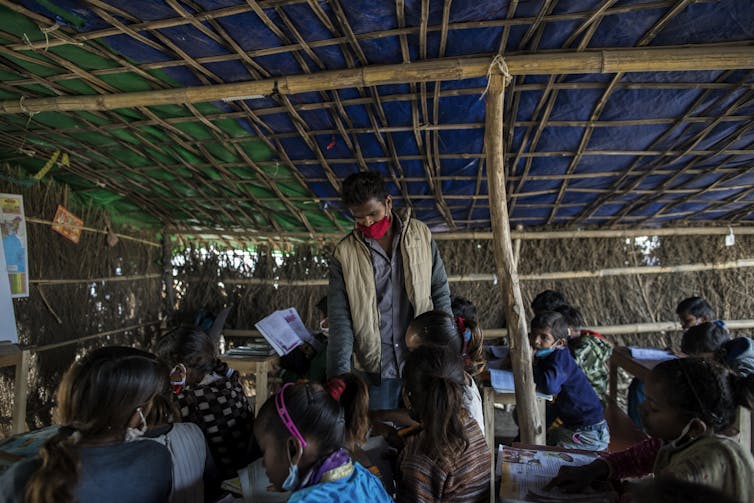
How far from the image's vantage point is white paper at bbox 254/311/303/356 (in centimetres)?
322

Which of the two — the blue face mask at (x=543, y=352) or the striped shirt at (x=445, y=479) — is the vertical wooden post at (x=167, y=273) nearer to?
the blue face mask at (x=543, y=352)

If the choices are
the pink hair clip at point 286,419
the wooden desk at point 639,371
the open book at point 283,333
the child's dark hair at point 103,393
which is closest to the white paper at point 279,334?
the open book at point 283,333

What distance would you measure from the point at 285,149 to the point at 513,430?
3.44 meters

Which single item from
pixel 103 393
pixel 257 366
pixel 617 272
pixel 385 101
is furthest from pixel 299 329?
pixel 617 272

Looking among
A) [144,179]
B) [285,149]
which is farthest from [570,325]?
[144,179]

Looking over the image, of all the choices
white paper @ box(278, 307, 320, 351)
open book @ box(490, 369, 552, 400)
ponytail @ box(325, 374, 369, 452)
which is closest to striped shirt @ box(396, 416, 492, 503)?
ponytail @ box(325, 374, 369, 452)

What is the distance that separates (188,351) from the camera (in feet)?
6.27

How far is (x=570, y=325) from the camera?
3.64 meters

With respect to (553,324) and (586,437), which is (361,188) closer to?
(553,324)

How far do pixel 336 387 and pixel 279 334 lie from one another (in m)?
1.93

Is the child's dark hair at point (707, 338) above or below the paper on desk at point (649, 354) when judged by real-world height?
above

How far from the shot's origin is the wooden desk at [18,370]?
2.81 meters

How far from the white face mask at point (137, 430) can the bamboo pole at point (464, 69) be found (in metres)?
1.93

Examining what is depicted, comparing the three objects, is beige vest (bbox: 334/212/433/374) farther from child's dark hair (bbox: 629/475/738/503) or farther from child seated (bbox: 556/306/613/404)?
child seated (bbox: 556/306/613/404)
